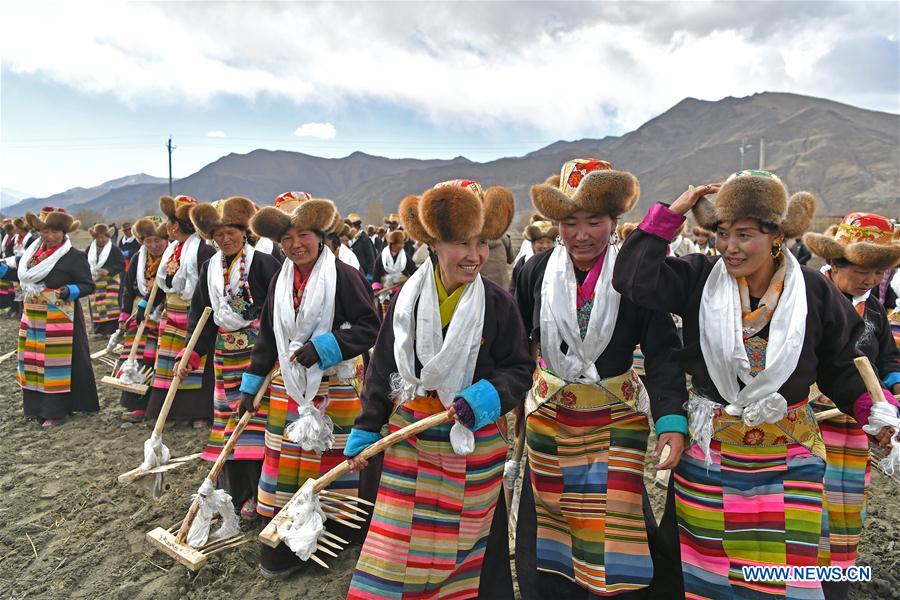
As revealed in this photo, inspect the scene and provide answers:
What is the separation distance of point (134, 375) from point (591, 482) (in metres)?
4.93

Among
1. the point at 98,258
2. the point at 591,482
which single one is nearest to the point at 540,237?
the point at 591,482

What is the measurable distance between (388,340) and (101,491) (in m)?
3.42

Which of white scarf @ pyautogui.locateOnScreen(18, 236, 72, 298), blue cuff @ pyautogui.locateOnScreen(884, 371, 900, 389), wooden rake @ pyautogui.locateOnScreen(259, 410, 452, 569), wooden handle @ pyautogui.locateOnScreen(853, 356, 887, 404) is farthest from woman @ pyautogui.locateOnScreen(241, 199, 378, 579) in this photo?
A: white scarf @ pyautogui.locateOnScreen(18, 236, 72, 298)

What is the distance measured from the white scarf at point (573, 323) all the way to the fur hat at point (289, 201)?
1.81 metres

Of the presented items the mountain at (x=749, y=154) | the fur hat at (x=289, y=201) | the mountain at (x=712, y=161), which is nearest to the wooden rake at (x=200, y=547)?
the fur hat at (x=289, y=201)

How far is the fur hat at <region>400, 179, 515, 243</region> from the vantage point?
2.39 m

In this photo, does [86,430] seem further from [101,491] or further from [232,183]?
[232,183]

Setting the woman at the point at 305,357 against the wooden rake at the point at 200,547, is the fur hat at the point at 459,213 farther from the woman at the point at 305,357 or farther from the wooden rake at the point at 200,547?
the wooden rake at the point at 200,547

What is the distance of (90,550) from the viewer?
12.2 feet

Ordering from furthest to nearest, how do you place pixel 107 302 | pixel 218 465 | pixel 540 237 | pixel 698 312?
pixel 107 302 < pixel 540 237 < pixel 218 465 < pixel 698 312

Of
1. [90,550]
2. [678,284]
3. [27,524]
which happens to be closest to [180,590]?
[90,550]

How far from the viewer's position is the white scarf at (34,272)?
19.3 ft

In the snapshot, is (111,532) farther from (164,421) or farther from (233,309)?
Result: (233,309)

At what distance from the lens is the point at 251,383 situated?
3.49 meters
